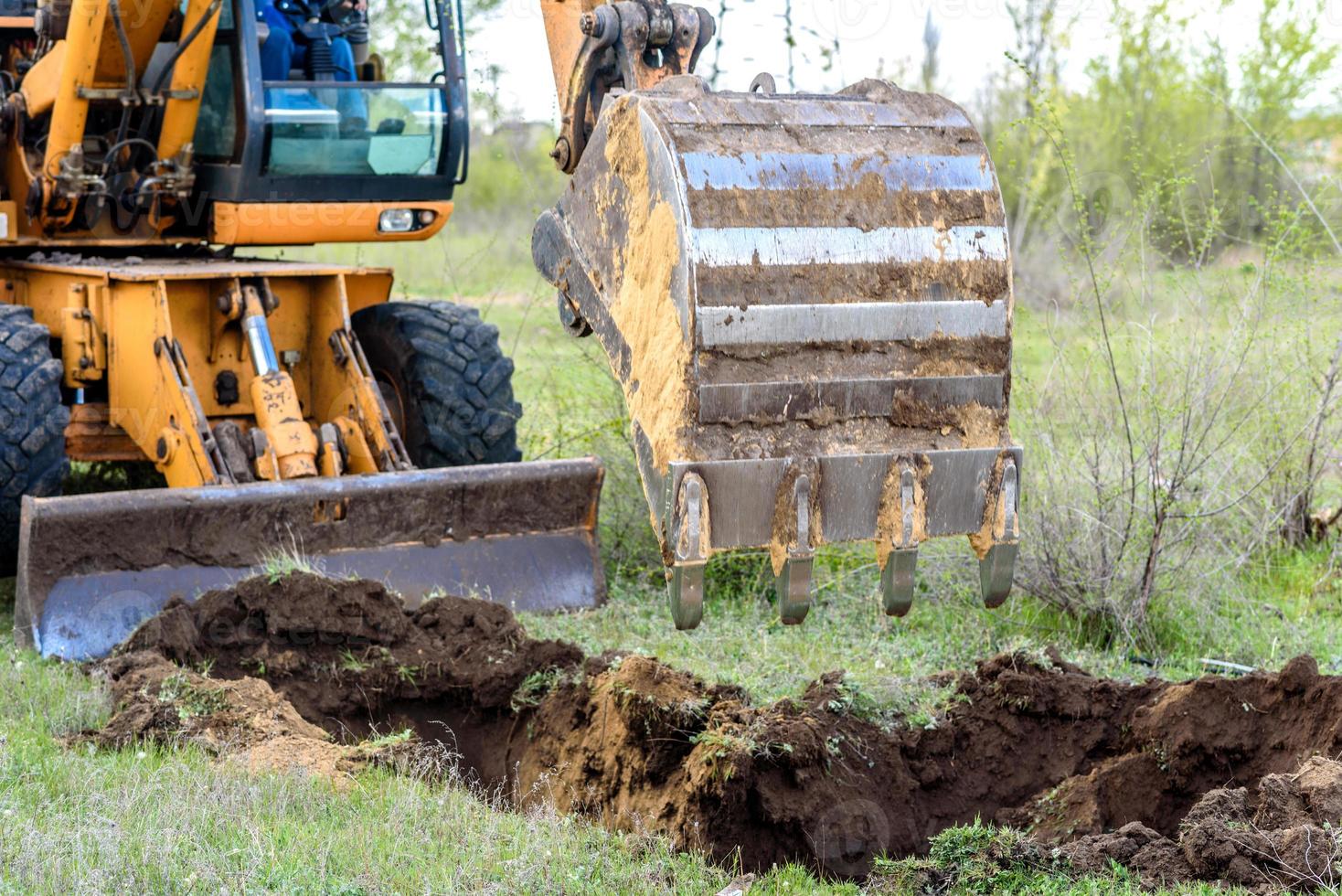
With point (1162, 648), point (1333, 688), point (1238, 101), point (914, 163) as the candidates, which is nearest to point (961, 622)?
point (1162, 648)

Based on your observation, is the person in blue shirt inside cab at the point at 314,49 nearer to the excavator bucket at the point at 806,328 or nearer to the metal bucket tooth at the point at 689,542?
the excavator bucket at the point at 806,328

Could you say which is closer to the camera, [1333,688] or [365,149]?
[1333,688]

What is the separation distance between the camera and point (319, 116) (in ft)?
23.8

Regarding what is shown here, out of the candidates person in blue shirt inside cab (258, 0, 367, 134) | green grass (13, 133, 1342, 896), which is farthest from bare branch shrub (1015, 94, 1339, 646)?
person in blue shirt inside cab (258, 0, 367, 134)

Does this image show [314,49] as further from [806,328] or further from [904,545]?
[904,545]

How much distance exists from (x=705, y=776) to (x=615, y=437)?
369 cm

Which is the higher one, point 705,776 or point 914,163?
point 914,163

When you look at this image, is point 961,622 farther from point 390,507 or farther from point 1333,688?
point 390,507

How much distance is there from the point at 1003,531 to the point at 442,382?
3952 mm

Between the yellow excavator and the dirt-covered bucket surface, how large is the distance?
0.69 meters

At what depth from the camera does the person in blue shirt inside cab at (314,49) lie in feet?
24.0

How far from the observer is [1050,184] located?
18359 mm

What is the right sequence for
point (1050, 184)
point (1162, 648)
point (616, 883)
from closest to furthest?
point (616, 883) → point (1162, 648) → point (1050, 184)

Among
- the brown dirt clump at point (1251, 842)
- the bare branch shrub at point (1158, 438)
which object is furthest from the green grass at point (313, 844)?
the bare branch shrub at point (1158, 438)
